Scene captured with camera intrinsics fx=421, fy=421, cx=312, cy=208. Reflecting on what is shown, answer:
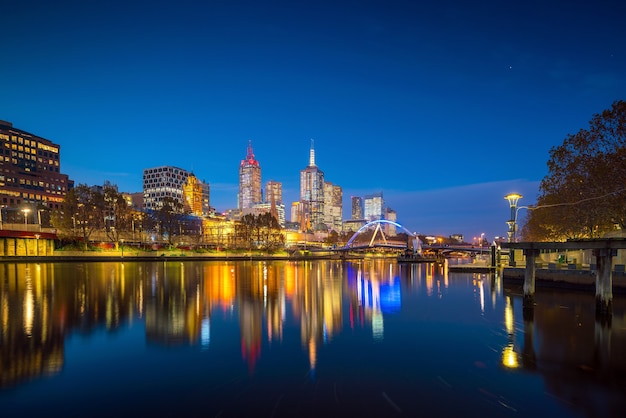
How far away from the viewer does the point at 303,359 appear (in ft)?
57.3

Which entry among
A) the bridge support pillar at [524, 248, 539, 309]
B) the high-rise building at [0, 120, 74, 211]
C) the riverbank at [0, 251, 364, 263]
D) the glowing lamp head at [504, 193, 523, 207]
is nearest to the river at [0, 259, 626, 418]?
the bridge support pillar at [524, 248, 539, 309]

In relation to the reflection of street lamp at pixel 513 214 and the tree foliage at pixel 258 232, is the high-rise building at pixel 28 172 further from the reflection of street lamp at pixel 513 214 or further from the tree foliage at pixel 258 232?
the reflection of street lamp at pixel 513 214

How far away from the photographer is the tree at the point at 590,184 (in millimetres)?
41625

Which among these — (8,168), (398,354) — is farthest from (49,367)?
(8,168)

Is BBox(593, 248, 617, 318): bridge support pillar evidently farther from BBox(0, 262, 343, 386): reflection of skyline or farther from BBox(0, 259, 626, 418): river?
BBox(0, 262, 343, 386): reflection of skyline

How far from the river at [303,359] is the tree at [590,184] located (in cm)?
1687

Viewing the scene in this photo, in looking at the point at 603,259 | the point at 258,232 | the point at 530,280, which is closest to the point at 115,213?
the point at 258,232

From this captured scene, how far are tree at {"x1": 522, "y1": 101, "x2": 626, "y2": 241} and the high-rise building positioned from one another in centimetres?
15788

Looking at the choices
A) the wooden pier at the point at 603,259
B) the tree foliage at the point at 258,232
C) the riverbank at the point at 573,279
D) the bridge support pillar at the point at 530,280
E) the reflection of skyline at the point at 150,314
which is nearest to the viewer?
the reflection of skyline at the point at 150,314

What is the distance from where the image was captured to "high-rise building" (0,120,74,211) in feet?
502

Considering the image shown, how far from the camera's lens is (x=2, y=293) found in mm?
35562

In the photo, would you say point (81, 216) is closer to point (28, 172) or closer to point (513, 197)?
point (28, 172)

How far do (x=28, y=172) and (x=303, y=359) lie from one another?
601 feet

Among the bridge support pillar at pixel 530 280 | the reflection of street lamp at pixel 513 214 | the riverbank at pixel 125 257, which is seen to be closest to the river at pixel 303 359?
the bridge support pillar at pixel 530 280
